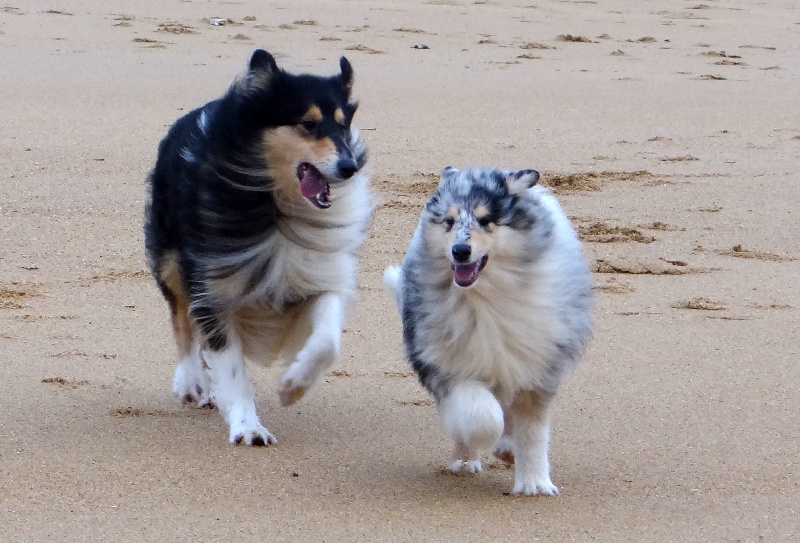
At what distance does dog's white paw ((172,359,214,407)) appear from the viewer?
236 inches

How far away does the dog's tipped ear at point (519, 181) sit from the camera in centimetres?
476

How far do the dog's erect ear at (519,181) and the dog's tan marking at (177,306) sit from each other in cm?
186

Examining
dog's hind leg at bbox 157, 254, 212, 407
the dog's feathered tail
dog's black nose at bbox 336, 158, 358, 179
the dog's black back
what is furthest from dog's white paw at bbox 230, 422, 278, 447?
dog's black nose at bbox 336, 158, 358, 179

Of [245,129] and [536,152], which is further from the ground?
[245,129]

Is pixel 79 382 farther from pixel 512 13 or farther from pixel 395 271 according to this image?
pixel 512 13

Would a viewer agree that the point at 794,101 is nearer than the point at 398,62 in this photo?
Yes

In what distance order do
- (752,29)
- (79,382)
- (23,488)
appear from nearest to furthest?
(23,488), (79,382), (752,29)

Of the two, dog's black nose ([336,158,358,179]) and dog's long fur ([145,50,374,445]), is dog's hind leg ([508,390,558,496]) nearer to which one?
dog's long fur ([145,50,374,445])

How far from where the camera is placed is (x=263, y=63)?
17.5 feet

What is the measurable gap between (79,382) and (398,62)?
8.22 m

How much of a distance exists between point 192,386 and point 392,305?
4.67ft

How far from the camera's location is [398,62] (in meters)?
13.7

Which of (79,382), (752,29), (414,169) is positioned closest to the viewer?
(79,382)

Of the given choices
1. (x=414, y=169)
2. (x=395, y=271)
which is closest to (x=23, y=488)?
(x=395, y=271)
